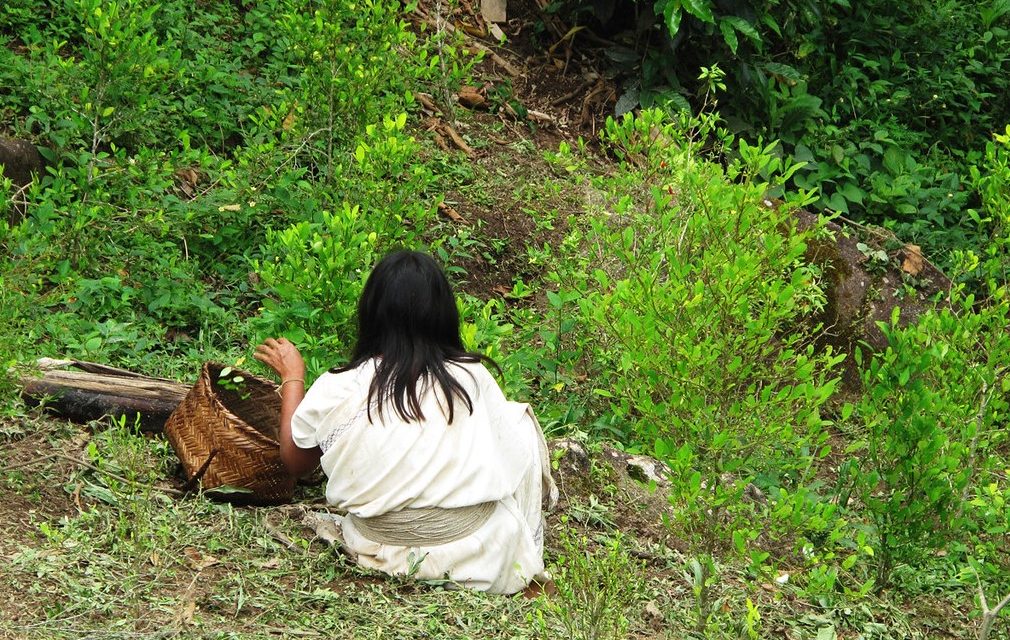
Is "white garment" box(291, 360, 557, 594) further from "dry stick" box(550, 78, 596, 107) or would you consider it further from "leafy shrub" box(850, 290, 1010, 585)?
"dry stick" box(550, 78, 596, 107)

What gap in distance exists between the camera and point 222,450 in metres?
4.25

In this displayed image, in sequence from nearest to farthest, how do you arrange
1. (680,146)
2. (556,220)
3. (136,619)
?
(136,619), (680,146), (556,220)

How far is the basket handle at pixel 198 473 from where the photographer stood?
4.26 meters

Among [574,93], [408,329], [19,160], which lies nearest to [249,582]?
[408,329]

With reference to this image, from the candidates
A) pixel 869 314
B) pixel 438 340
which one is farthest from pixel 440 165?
pixel 438 340

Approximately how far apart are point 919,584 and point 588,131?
5.21 meters

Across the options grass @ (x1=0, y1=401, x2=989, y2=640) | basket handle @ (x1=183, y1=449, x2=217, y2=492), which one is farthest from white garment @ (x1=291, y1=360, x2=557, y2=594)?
basket handle @ (x1=183, y1=449, x2=217, y2=492)

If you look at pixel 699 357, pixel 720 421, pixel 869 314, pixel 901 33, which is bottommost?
pixel 869 314

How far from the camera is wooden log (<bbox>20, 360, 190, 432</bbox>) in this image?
470 centimetres

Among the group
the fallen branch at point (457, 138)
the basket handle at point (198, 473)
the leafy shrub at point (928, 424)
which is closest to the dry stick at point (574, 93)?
the fallen branch at point (457, 138)

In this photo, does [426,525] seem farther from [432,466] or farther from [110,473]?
[110,473]

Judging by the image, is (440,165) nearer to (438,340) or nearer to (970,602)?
(438,340)

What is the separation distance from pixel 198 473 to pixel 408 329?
3.41 feet

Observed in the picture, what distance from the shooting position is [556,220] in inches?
309
